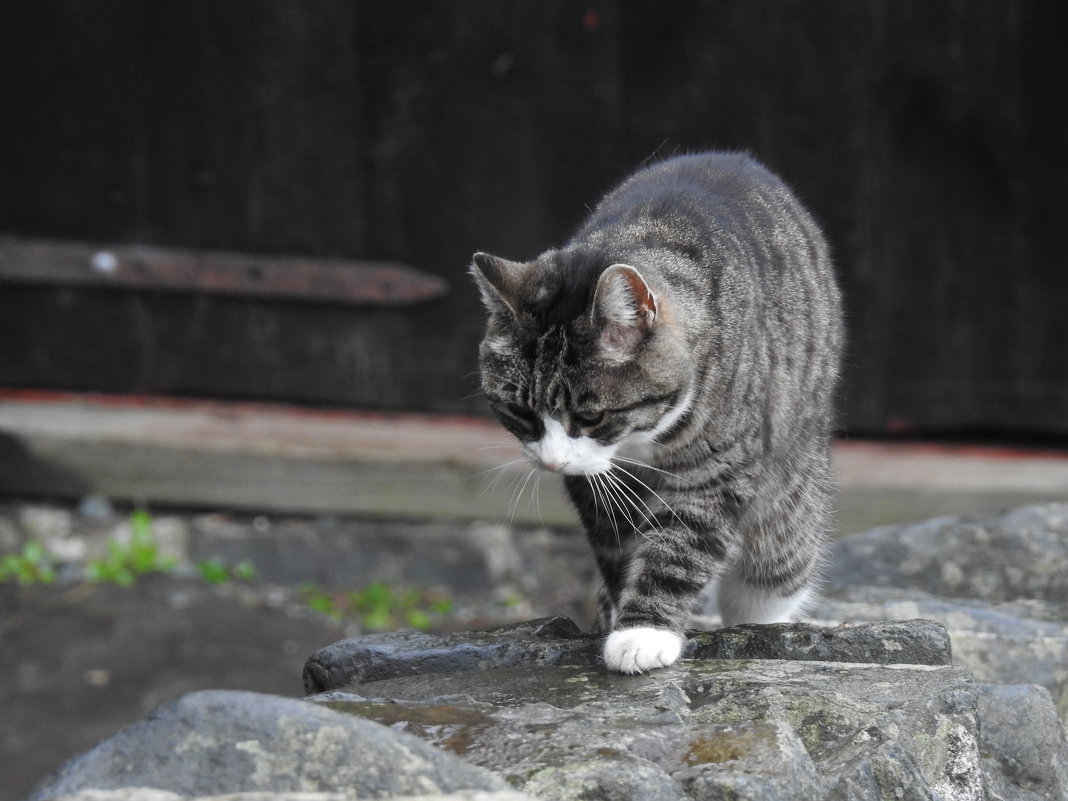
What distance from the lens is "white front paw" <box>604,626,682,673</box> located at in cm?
272

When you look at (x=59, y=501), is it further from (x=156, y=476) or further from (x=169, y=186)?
(x=169, y=186)

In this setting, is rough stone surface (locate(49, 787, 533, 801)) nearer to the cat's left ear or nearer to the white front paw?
the white front paw

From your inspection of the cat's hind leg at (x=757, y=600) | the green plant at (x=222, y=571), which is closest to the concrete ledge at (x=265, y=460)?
the green plant at (x=222, y=571)

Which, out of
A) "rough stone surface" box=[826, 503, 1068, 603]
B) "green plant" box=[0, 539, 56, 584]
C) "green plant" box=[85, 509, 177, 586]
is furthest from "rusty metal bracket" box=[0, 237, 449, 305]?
"rough stone surface" box=[826, 503, 1068, 603]

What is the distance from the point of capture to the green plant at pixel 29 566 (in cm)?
550

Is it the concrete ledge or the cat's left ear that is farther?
the concrete ledge

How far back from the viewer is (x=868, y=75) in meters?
5.17

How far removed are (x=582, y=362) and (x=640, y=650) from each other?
0.63 meters

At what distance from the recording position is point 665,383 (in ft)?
9.22

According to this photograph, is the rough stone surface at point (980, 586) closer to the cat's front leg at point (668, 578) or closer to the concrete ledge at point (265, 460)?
the cat's front leg at point (668, 578)

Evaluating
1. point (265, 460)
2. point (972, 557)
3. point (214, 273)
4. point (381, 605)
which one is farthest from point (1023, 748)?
point (214, 273)

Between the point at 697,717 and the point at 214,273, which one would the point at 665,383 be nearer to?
the point at 697,717

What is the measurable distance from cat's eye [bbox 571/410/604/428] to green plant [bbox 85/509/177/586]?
11.0 feet

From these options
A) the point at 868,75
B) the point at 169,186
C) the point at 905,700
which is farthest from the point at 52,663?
the point at 868,75
